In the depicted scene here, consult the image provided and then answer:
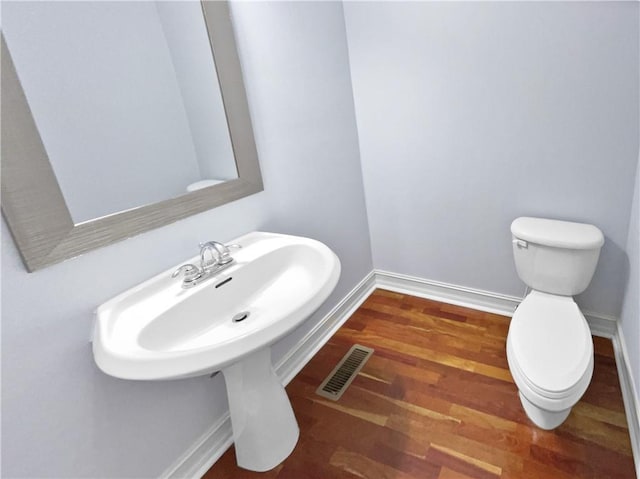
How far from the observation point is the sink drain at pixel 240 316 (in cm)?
114

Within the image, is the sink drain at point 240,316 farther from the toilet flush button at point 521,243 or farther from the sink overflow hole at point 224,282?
the toilet flush button at point 521,243

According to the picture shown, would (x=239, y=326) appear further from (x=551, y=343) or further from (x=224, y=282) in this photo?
(x=551, y=343)

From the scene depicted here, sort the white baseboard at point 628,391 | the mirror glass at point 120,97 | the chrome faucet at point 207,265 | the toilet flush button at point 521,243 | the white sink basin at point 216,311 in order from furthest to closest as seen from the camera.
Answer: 1. the toilet flush button at point 521,243
2. the white baseboard at point 628,391
3. the chrome faucet at point 207,265
4. the mirror glass at point 120,97
5. the white sink basin at point 216,311

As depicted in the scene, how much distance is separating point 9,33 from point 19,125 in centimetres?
22

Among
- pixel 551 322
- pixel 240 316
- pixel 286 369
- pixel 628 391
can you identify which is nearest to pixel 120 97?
pixel 240 316

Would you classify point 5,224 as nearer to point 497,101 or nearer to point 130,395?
point 130,395

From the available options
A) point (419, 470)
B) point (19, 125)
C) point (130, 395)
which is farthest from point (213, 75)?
point (419, 470)

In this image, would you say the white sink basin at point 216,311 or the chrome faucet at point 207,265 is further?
the chrome faucet at point 207,265

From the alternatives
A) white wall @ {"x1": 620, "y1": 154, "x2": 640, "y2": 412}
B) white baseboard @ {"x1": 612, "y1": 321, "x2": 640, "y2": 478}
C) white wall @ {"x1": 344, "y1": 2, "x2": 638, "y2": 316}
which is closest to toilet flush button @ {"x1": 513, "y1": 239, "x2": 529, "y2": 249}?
white wall @ {"x1": 344, "y1": 2, "x2": 638, "y2": 316}

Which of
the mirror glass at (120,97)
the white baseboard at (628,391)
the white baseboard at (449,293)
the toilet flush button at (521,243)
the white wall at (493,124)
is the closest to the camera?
the mirror glass at (120,97)

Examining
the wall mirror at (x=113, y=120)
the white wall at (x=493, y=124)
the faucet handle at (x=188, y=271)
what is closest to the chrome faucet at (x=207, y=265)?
the faucet handle at (x=188, y=271)

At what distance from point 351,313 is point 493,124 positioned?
1299 mm

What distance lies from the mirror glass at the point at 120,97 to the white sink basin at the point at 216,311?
0.29 m

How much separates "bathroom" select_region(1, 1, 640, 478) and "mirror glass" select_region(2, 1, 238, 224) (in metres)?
0.16
